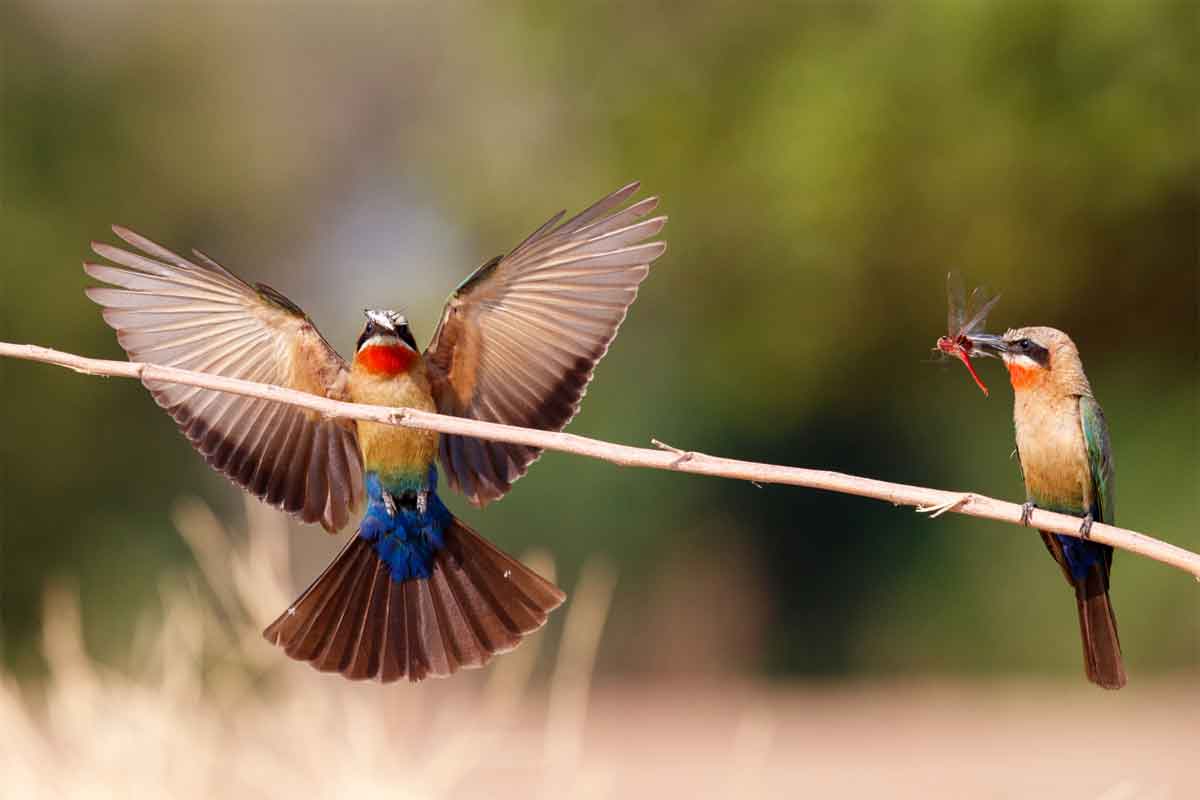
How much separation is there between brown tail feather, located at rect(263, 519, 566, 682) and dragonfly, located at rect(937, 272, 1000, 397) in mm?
1011

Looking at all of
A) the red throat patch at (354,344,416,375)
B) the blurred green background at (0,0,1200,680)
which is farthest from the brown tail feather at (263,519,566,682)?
the blurred green background at (0,0,1200,680)

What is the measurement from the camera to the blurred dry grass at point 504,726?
410 centimetres

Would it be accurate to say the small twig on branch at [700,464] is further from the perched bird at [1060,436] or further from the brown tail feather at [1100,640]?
the perched bird at [1060,436]

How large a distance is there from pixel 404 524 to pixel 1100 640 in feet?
5.36

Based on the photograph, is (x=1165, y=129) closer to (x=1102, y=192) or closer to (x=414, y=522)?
(x=1102, y=192)

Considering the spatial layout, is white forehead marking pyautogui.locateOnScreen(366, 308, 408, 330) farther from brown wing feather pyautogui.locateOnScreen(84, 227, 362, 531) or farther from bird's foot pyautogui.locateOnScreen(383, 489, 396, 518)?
bird's foot pyautogui.locateOnScreen(383, 489, 396, 518)

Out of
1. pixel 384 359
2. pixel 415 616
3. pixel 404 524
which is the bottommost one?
pixel 415 616

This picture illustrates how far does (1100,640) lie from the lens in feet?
11.2

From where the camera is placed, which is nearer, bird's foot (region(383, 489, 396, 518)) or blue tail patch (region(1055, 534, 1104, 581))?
blue tail patch (region(1055, 534, 1104, 581))

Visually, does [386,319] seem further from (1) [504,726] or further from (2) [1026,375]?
(2) [1026,375]

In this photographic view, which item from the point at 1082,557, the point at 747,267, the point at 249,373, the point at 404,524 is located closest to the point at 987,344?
the point at 1082,557

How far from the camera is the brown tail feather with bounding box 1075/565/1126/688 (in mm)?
3330

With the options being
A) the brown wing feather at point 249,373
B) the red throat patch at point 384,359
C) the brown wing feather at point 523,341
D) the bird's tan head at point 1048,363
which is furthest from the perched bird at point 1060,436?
the brown wing feather at point 249,373

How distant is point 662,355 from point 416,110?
317 centimetres
